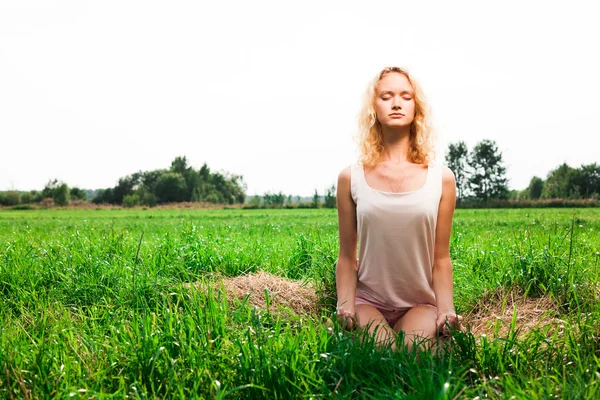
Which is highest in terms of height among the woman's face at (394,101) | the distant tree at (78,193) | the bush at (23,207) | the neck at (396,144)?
the distant tree at (78,193)

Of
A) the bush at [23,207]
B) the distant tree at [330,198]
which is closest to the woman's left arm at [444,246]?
the distant tree at [330,198]

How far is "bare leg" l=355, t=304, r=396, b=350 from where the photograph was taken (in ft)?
11.2

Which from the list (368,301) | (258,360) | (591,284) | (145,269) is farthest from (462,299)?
(145,269)

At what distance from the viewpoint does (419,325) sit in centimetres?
352

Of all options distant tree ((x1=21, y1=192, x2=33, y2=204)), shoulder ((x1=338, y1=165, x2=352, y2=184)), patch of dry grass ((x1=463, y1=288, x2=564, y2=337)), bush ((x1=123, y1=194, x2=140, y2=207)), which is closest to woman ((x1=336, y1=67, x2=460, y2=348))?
shoulder ((x1=338, y1=165, x2=352, y2=184))

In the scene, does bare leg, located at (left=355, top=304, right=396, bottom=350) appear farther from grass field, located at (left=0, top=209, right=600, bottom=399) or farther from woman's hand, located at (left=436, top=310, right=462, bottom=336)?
woman's hand, located at (left=436, top=310, right=462, bottom=336)

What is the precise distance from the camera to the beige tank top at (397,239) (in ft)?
11.7

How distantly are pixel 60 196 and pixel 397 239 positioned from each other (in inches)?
2465

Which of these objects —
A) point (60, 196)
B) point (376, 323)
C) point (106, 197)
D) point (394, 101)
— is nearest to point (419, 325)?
point (376, 323)

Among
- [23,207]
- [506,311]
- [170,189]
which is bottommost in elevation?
[506,311]

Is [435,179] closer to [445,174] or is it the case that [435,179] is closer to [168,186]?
[445,174]

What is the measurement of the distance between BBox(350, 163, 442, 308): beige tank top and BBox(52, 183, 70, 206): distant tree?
61803 millimetres

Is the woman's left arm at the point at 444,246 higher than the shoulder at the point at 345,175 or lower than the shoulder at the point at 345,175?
lower

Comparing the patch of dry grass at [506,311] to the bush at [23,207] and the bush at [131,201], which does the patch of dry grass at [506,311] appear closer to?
the bush at [23,207]
